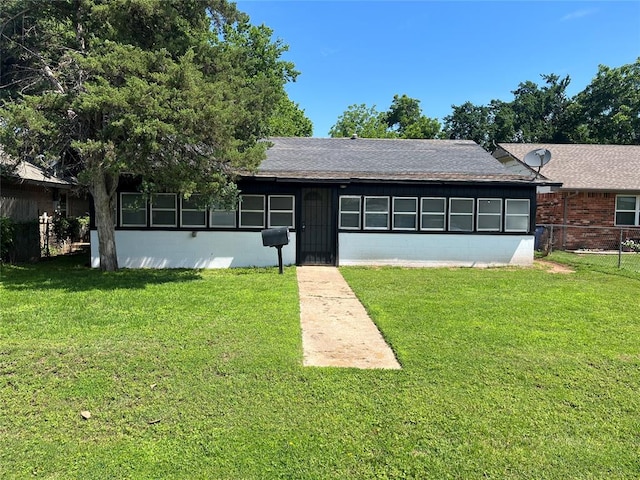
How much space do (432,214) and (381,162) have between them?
2.56 meters

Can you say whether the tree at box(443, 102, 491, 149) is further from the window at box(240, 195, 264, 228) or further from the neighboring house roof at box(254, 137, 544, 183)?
the window at box(240, 195, 264, 228)

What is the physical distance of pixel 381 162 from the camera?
13102 millimetres

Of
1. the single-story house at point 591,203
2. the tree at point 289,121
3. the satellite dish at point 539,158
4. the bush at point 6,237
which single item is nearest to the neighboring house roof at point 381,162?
the satellite dish at point 539,158

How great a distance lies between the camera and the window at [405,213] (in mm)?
11766

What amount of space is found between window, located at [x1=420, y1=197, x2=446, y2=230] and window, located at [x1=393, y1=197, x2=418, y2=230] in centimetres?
21

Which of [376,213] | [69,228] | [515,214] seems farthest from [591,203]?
[69,228]

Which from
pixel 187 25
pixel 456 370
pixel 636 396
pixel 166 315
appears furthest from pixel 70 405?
pixel 187 25

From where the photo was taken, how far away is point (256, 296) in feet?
23.6

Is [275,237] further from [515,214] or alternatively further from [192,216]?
[515,214]

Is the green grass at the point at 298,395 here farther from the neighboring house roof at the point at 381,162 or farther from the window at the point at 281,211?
the neighboring house roof at the point at 381,162

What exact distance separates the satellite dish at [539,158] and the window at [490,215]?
2.37 meters

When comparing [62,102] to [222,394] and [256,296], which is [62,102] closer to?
[256,296]

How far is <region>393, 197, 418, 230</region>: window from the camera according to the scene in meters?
11.8

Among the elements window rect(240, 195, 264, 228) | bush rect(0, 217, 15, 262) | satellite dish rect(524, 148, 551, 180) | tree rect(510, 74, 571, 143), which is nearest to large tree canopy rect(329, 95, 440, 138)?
tree rect(510, 74, 571, 143)
